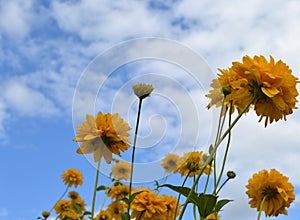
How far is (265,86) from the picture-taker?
3.86 feet

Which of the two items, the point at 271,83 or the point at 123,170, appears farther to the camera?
the point at 123,170

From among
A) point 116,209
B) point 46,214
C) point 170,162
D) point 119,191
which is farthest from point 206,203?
point 46,214

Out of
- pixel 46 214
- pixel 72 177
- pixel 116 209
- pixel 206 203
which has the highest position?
pixel 72 177

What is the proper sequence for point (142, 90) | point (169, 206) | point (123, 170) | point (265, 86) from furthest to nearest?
point (123, 170) → point (169, 206) → point (142, 90) → point (265, 86)

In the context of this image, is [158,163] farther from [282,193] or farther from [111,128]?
[282,193]

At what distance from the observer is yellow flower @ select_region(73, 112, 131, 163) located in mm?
1366

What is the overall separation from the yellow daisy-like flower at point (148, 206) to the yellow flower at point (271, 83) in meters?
0.82

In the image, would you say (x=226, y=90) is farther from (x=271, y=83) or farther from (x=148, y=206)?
(x=148, y=206)

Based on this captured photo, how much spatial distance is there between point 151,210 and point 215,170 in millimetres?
558

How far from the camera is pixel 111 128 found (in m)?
1.37

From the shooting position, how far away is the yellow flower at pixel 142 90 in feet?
4.42

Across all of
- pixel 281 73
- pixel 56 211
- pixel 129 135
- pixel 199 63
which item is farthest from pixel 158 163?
pixel 56 211

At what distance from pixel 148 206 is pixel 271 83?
36.5 inches

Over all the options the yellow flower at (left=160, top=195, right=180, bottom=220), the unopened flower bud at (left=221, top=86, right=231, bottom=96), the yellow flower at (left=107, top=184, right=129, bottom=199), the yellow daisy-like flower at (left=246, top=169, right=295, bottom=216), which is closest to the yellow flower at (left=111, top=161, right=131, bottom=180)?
the yellow flower at (left=160, top=195, right=180, bottom=220)
